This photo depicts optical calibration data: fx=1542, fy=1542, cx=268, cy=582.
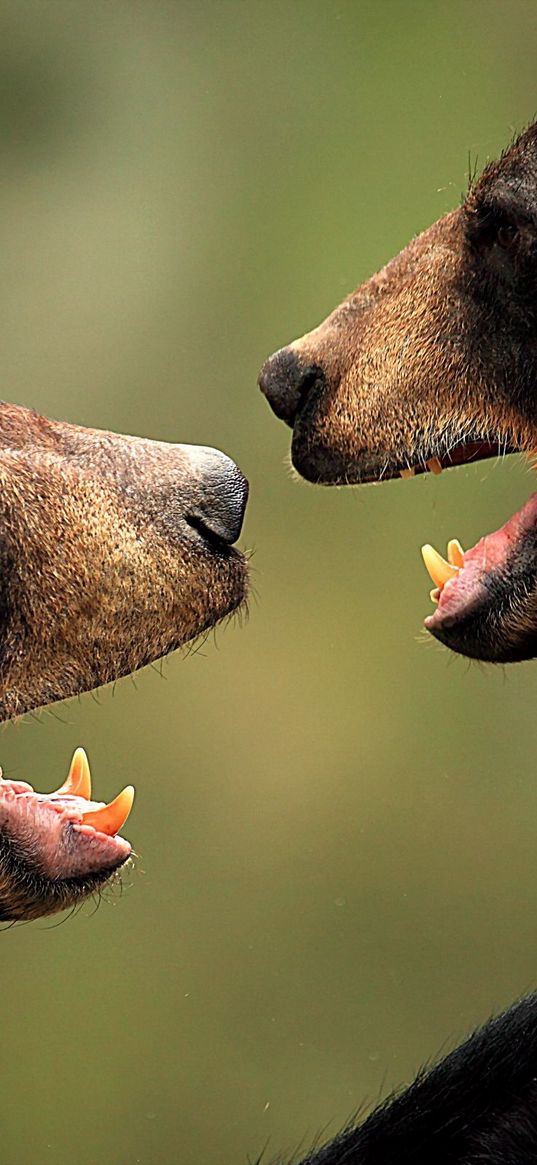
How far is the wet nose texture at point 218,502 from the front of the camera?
2.70 meters

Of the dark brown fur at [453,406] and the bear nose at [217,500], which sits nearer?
the bear nose at [217,500]

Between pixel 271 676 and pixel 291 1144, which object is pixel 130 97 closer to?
pixel 271 676

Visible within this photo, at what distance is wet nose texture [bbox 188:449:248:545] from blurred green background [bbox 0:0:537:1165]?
7.53ft

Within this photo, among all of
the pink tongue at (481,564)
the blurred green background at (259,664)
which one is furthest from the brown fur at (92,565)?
the blurred green background at (259,664)

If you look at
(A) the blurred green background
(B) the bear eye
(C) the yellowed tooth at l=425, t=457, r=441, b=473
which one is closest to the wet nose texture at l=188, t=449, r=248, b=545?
(C) the yellowed tooth at l=425, t=457, r=441, b=473

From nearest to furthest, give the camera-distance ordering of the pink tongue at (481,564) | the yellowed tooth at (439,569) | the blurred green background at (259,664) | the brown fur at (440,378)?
the brown fur at (440,378) → the pink tongue at (481,564) → the yellowed tooth at (439,569) → the blurred green background at (259,664)

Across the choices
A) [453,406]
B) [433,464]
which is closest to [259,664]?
[433,464]

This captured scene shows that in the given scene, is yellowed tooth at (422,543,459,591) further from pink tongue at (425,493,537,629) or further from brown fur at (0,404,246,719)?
brown fur at (0,404,246,719)

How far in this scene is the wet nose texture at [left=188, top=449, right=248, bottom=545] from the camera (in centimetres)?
270

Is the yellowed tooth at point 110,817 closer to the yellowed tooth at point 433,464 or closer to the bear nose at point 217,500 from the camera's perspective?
the bear nose at point 217,500

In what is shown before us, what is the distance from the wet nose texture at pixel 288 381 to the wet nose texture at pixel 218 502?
0.48m

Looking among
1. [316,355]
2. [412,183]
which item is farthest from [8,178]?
[316,355]

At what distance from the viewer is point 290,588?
538 cm

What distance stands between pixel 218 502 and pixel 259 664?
2.61 metres
